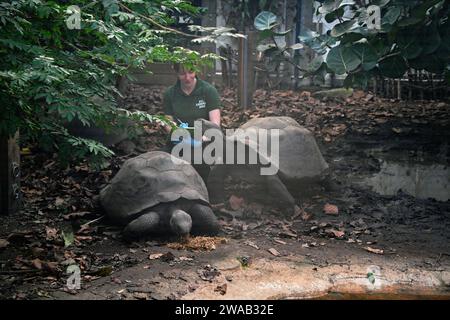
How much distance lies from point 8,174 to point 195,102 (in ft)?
6.37

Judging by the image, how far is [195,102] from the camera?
208 inches

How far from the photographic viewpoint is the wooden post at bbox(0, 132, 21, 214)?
4.37 m

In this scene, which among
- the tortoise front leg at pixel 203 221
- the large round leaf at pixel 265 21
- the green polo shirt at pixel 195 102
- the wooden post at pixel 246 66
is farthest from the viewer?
the wooden post at pixel 246 66

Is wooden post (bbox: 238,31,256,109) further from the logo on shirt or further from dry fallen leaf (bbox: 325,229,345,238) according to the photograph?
dry fallen leaf (bbox: 325,229,345,238)

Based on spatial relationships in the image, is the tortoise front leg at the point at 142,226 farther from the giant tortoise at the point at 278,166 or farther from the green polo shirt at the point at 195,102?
the green polo shirt at the point at 195,102

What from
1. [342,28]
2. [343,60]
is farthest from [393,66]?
[342,28]

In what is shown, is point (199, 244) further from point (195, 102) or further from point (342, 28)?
point (342, 28)

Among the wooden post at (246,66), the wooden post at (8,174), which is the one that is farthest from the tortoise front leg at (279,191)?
the wooden post at (246,66)

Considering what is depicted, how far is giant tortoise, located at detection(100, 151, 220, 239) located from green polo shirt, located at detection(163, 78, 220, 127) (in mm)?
930

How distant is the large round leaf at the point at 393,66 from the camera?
5980 mm

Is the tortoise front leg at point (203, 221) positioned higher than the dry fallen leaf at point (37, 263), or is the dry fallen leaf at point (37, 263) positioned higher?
the tortoise front leg at point (203, 221)

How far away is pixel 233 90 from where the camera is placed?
8.84 metres

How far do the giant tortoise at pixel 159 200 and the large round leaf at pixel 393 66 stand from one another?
9.57 ft

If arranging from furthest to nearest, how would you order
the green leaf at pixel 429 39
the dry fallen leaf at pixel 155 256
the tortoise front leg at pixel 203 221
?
the green leaf at pixel 429 39 < the tortoise front leg at pixel 203 221 < the dry fallen leaf at pixel 155 256
